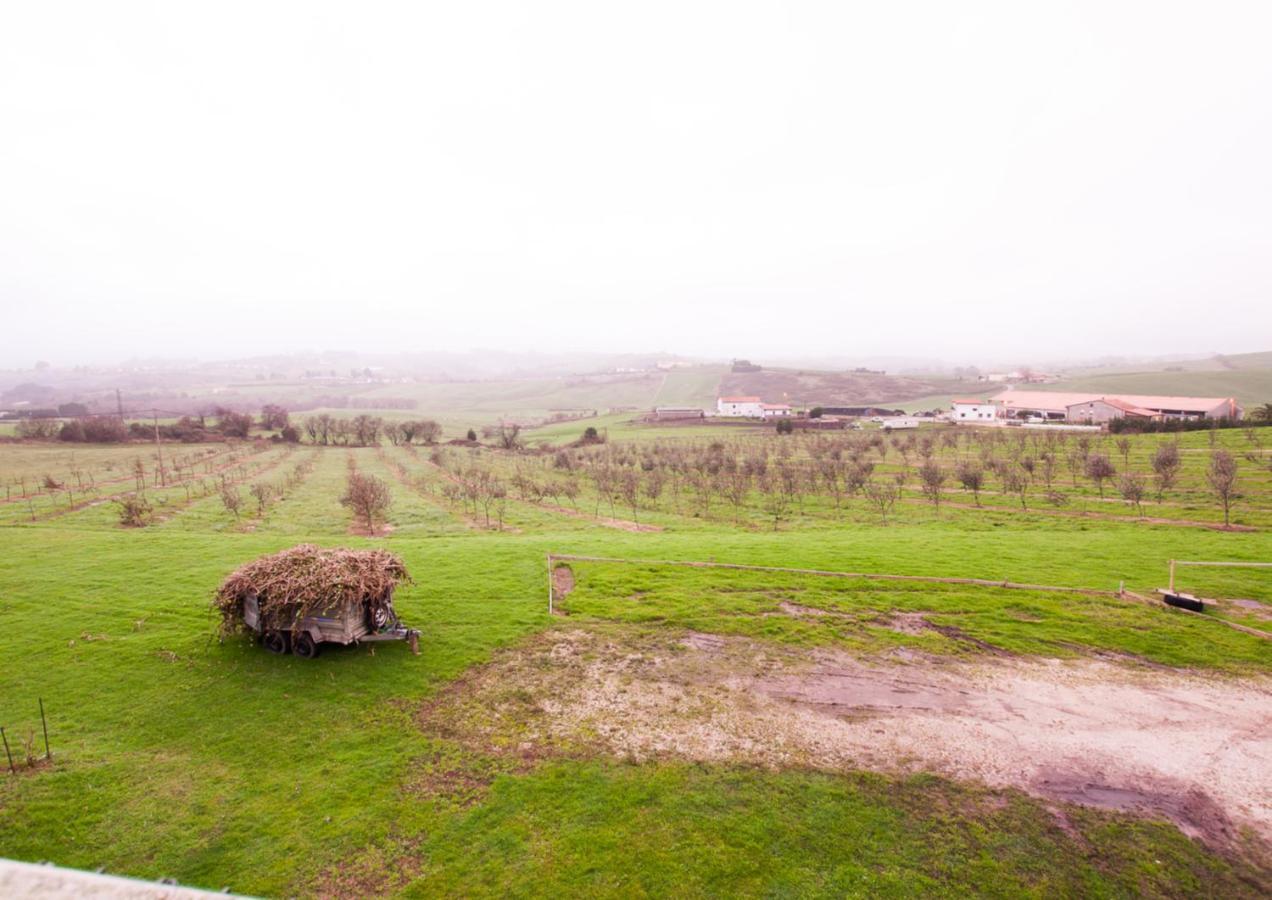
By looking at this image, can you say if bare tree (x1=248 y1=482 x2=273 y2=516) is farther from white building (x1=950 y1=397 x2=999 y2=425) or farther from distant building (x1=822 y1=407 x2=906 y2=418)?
white building (x1=950 y1=397 x2=999 y2=425)

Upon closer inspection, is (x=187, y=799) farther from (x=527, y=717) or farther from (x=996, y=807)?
(x=996, y=807)

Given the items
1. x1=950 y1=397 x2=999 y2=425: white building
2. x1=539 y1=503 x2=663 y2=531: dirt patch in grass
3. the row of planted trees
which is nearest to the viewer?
x1=539 y1=503 x2=663 y2=531: dirt patch in grass

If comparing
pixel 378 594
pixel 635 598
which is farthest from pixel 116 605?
pixel 635 598

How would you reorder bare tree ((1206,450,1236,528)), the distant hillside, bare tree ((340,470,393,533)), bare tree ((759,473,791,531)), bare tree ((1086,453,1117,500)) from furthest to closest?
the distant hillside, bare tree ((1086,453,1117,500)), bare tree ((759,473,791,531)), bare tree ((340,470,393,533)), bare tree ((1206,450,1236,528))

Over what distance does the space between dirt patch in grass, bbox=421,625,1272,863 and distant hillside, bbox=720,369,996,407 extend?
139 meters

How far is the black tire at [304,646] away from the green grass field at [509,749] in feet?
0.96

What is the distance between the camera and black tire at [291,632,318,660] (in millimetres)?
15773

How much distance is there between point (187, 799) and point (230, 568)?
50.1 ft

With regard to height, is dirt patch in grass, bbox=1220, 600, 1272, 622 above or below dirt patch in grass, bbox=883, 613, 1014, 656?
below

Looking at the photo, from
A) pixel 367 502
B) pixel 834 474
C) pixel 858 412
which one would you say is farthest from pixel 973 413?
pixel 367 502

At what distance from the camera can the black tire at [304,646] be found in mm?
15773

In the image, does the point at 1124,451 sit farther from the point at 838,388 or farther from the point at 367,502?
the point at 838,388

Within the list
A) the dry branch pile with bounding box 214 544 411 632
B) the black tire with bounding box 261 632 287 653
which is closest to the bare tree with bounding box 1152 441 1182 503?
the dry branch pile with bounding box 214 544 411 632

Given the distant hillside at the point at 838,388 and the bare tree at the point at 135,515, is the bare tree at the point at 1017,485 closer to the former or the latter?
the bare tree at the point at 135,515
